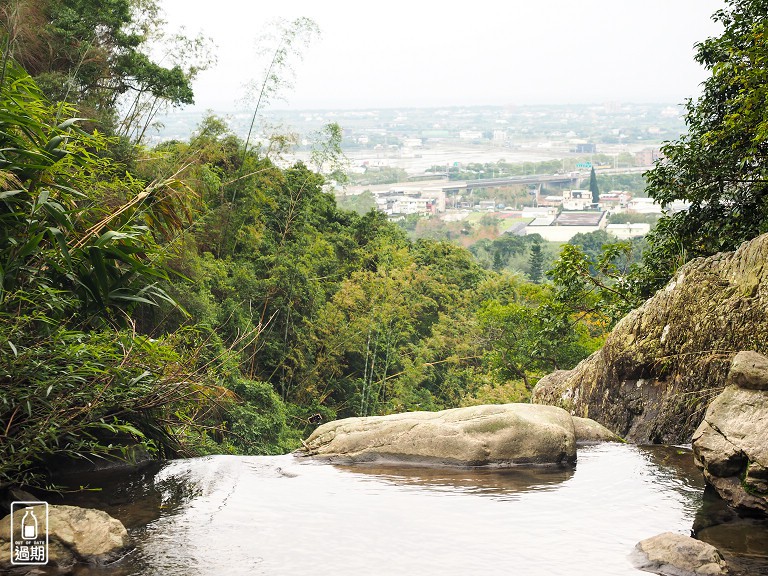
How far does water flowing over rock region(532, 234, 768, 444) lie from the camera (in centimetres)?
945

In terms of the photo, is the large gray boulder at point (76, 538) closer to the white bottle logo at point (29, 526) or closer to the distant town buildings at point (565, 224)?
the white bottle logo at point (29, 526)

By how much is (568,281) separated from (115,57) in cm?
1021

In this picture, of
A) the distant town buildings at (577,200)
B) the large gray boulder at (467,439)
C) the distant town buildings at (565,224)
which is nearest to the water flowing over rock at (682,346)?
the large gray boulder at (467,439)

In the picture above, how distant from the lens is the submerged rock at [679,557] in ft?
18.6

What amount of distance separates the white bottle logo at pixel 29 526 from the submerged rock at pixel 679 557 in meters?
4.06

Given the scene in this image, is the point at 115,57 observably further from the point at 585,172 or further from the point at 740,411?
the point at 585,172

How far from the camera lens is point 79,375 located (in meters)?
6.51

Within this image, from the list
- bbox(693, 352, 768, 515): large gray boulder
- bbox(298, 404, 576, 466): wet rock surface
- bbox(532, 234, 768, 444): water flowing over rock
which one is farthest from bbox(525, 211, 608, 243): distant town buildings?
bbox(693, 352, 768, 515): large gray boulder

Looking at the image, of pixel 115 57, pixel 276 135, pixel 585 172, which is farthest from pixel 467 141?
pixel 115 57

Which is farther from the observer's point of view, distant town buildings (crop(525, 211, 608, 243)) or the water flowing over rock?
distant town buildings (crop(525, 211, 608, 243))

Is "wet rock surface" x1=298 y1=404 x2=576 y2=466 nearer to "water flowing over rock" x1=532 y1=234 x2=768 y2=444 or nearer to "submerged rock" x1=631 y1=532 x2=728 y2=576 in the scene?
"water flowing over rock" x1=532 y1=234 x2=768 y2=444

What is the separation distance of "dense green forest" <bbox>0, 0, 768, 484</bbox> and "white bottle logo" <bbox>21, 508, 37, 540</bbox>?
342mm

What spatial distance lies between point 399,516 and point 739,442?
2718 mm

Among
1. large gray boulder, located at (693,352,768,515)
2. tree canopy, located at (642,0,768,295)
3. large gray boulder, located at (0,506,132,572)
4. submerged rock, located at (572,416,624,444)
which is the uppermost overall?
tree canopy, located at (642,0,768,295)
